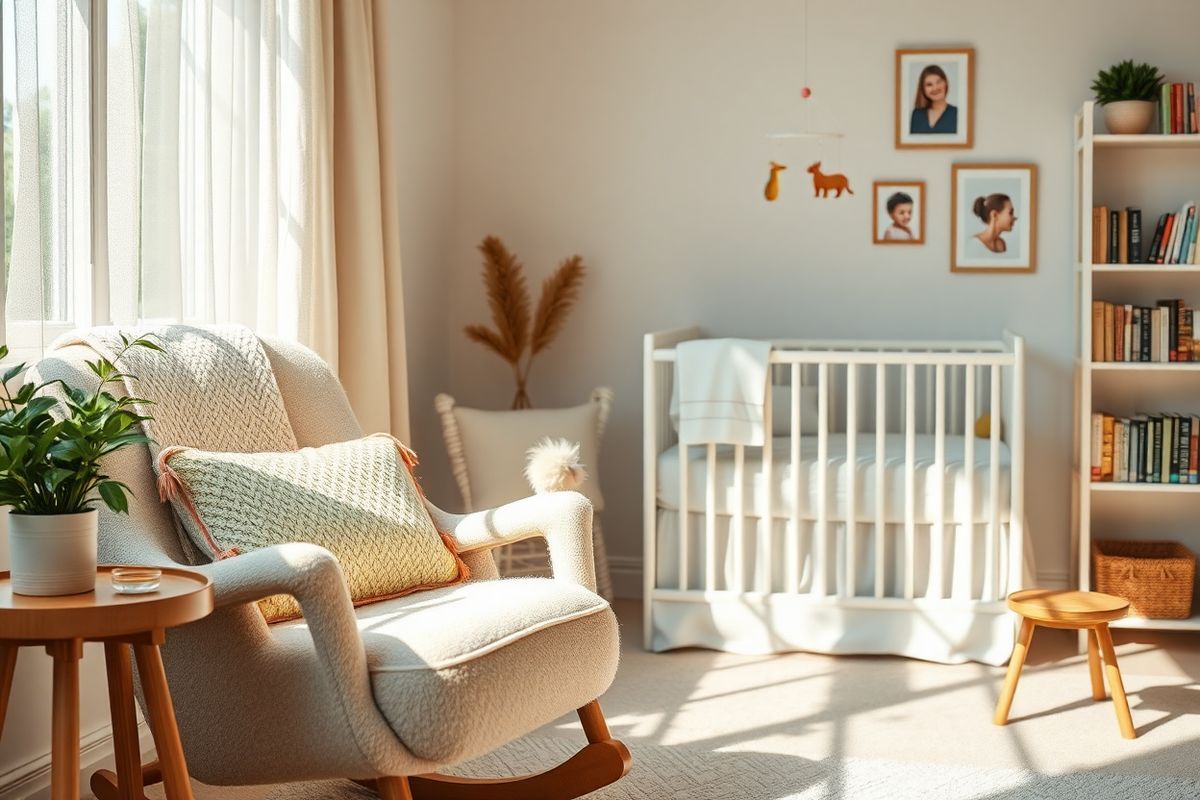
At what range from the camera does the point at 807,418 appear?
4.01 m

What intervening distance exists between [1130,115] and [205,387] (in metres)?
2.79

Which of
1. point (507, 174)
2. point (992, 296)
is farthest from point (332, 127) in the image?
point (992, 296)

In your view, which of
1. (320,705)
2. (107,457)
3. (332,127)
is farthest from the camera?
(332,127)

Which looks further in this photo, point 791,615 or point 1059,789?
point 791,615

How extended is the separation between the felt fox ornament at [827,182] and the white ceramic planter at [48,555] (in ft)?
9.64

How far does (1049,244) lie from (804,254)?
2.53ft

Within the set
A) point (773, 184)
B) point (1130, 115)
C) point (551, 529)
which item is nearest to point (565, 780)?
point (551, 529)

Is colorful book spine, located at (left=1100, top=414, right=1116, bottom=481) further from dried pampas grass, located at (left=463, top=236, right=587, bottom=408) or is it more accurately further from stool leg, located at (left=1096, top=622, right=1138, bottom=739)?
dried pampas grass, located at (left=463, top=236, right=587, bottom=408)

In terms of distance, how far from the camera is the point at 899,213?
4.14 meters

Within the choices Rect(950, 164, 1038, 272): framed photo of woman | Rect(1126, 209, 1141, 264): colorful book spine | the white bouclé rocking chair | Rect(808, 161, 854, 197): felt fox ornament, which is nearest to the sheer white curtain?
the white bouclé rocking chair

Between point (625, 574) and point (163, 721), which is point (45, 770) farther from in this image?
Result: point (625, 574)

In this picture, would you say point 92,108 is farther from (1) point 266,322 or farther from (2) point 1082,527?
(2) point 1082,527

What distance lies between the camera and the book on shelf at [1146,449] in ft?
11.9

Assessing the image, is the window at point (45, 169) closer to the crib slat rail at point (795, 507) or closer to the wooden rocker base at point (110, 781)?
the wooden rocker base at point (110, 781)
